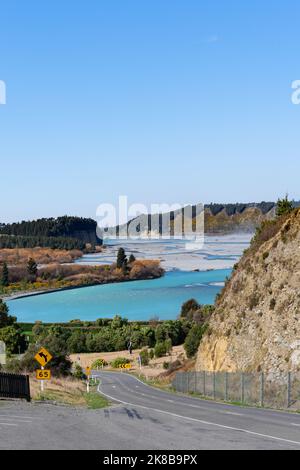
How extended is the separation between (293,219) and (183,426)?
3430 cm

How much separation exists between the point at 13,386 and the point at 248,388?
43.5 feet

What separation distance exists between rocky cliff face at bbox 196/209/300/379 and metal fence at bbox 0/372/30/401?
1777cm

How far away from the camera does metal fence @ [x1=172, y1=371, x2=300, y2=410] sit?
31.8m

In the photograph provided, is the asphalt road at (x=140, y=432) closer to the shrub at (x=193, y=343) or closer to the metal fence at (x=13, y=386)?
the metal fence at (x=13, y=386)


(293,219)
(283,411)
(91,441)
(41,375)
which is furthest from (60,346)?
(91,441)

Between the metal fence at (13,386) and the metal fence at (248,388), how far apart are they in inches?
457

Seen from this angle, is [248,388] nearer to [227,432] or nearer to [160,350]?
[227,432]

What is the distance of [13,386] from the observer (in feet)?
99.6

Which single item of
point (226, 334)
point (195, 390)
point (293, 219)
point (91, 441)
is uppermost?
point (293, 219)

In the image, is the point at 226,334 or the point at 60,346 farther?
the point at 60,346

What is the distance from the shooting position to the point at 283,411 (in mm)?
28891

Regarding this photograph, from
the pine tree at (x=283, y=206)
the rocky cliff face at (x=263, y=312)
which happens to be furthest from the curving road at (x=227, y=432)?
the pine tree at (x=283, y=206)

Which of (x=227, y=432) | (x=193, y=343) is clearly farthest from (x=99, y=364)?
(x=227, y=432)
